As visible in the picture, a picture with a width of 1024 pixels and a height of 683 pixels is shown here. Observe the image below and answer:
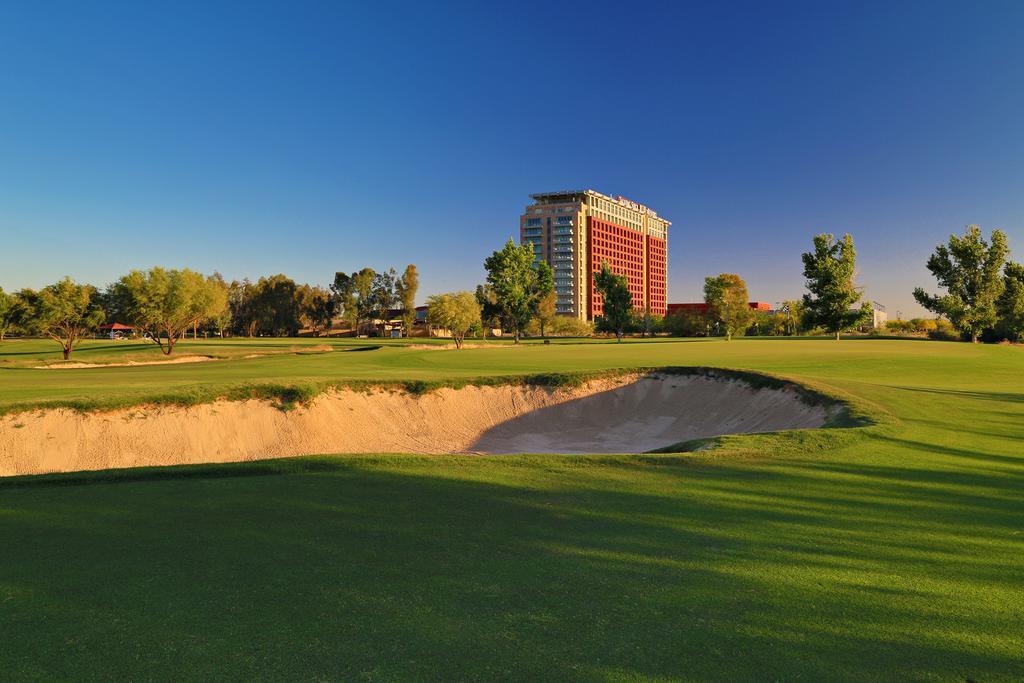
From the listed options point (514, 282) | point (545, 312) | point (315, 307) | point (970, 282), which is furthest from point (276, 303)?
point (970, 282)

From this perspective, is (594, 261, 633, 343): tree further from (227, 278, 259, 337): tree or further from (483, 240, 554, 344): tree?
(227, 278, 259, 337): tree

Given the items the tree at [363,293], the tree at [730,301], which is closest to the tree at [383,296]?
the tree at [363,293]

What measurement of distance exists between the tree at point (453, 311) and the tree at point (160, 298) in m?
30.1

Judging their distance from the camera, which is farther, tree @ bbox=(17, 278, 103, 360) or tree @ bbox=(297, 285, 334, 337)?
tree @ bbox=(297, 285, 334, 337)

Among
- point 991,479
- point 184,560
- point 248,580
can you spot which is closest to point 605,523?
point 248,580

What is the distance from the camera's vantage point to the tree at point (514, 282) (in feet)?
313

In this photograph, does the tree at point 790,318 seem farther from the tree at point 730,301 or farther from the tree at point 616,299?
the tree at point 616,299

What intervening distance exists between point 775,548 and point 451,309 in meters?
75.7

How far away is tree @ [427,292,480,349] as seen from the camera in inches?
3157

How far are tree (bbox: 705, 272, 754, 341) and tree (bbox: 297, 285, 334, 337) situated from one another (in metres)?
105

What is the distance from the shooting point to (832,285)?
8200 cm

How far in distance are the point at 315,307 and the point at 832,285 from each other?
126877 millimetres

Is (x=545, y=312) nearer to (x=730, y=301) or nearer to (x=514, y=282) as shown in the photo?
(x=514, y=282)

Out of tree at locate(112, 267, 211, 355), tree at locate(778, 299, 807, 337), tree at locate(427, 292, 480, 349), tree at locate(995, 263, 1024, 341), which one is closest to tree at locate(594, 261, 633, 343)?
tree at locate(427, 292, 480, 349)
